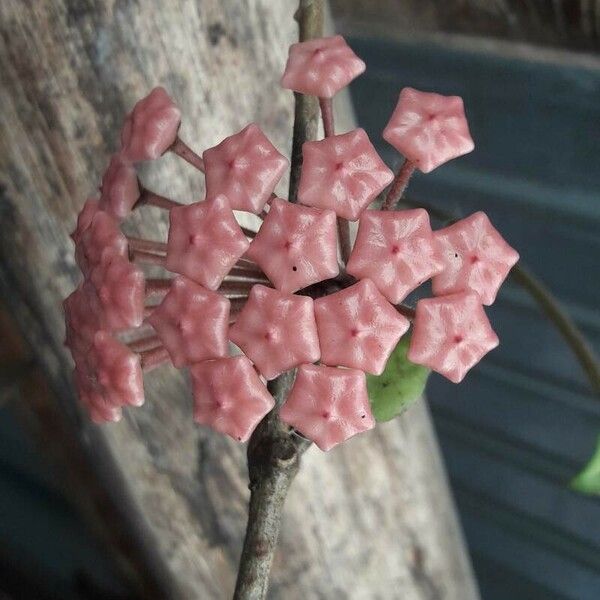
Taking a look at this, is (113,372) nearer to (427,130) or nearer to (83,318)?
(83,318)

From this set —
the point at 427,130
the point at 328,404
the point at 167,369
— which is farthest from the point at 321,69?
Result: the point at 167,369

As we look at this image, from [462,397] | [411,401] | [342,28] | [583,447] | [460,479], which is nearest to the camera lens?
[411,401]

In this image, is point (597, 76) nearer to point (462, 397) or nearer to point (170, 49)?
point (170, 49)

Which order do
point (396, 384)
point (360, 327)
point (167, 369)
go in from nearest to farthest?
point (360, 327)
point (396, 384)
point (167, 369)

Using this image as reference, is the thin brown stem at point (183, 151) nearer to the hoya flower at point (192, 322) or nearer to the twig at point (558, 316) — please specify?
the hoya flower at point (192, 322)

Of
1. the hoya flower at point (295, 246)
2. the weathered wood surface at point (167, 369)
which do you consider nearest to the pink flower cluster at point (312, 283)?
the hoya flower at point (295, 246)

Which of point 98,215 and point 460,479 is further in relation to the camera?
point 460,479

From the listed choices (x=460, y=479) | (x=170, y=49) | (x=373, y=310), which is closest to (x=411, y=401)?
(x=373, y=310)
